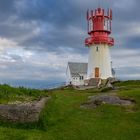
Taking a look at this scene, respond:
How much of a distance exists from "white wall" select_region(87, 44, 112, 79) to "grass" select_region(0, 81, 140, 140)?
4778cm

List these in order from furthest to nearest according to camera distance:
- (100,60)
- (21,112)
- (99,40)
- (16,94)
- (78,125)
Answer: (100,60)
(99,40)
(16,94)
(21,112)
(78,125)

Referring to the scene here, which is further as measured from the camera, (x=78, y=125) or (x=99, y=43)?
(x=99, y=43)

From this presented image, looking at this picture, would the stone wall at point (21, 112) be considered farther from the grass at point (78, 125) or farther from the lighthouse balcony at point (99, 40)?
the lighthouse balcony at point (99, 40)

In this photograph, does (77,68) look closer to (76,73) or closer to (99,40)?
(76,73)

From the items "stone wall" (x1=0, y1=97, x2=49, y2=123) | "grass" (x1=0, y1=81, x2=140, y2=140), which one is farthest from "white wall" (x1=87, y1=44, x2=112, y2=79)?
"stone wall" (x1=0, y1=97, x2=49, y2=123)

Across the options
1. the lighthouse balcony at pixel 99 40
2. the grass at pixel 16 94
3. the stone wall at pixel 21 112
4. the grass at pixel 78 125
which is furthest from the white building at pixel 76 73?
the stone wall at pixel 21 112

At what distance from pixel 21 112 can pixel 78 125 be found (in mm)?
2985

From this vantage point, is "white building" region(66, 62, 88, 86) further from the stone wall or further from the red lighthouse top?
the stone wall

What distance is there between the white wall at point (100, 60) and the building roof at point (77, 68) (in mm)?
17154

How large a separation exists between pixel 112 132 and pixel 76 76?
69.4 metres

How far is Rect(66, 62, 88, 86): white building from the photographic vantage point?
86.2 m

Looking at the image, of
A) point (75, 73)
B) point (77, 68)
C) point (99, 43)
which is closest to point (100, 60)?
point (99, 43)

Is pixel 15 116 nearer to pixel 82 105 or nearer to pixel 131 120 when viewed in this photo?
pixel 82 105

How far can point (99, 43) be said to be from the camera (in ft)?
224
